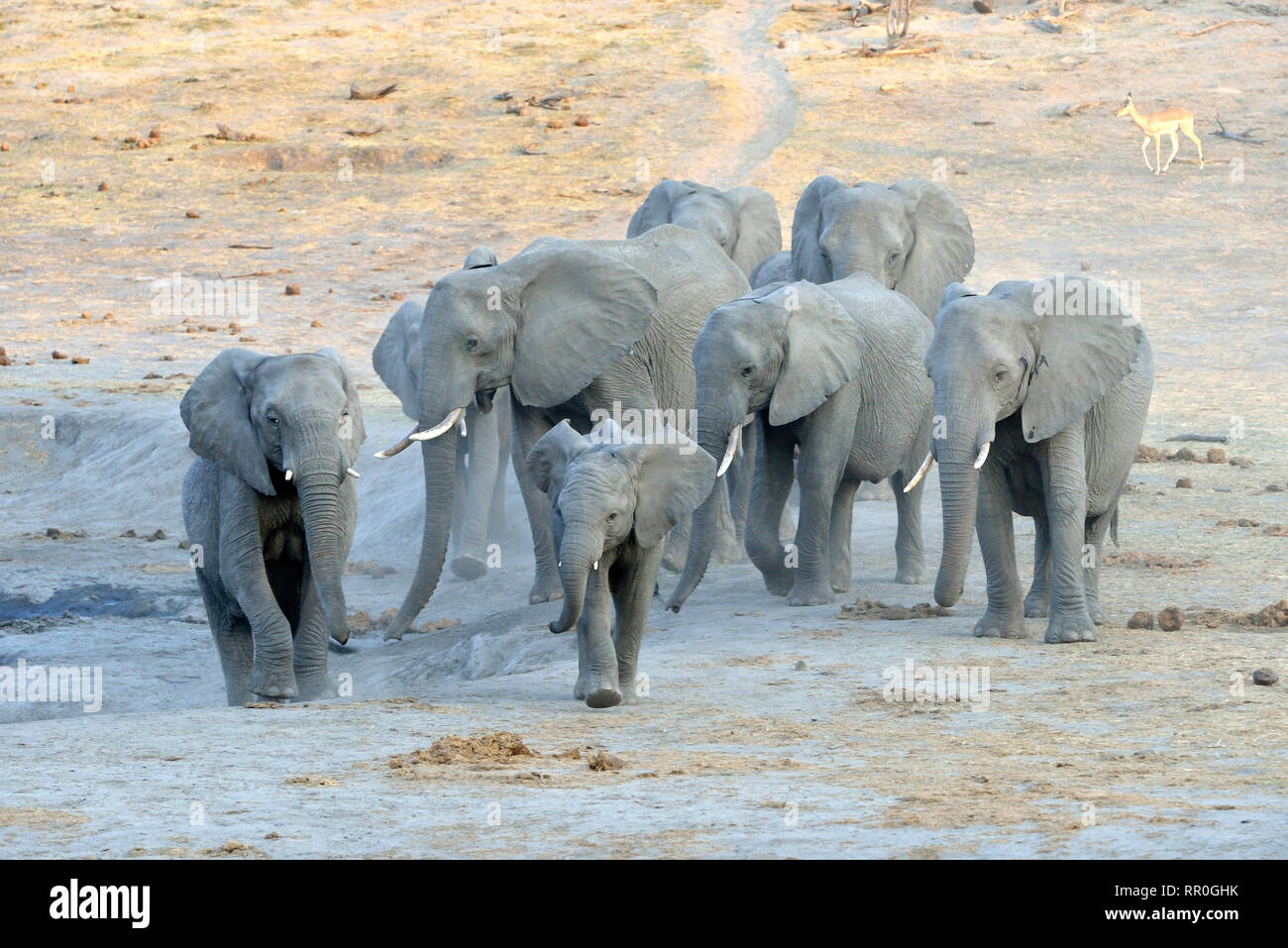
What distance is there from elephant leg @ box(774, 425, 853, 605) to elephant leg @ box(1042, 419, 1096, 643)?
1.68 metres

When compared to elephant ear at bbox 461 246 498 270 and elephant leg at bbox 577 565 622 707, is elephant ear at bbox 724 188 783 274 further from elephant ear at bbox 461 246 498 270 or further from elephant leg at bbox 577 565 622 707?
elephant leg at bbox 577 565 622 707

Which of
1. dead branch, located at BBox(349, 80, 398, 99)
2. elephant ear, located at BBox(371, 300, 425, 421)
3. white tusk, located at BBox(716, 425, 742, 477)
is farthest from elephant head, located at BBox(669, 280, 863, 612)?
dead branch, located at BBox(349, 80, 398, 99)

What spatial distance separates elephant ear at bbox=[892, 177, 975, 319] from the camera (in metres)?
14.1

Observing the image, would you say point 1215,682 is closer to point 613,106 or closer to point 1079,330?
point 1079,330

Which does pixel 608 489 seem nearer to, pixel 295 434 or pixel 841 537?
pixel 295 434

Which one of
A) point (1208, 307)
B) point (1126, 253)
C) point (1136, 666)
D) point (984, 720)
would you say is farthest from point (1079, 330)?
point (1126, 253)

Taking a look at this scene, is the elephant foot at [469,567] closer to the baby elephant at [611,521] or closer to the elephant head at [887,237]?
the elephant head at [887,237]

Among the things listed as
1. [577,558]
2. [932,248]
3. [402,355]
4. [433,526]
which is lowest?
[433,526]

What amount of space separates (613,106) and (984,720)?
2455 cm

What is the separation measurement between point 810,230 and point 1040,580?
4686mm

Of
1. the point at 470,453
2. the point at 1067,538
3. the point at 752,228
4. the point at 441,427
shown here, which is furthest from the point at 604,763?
the point at 752,228

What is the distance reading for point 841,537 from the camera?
11734 millimetres
